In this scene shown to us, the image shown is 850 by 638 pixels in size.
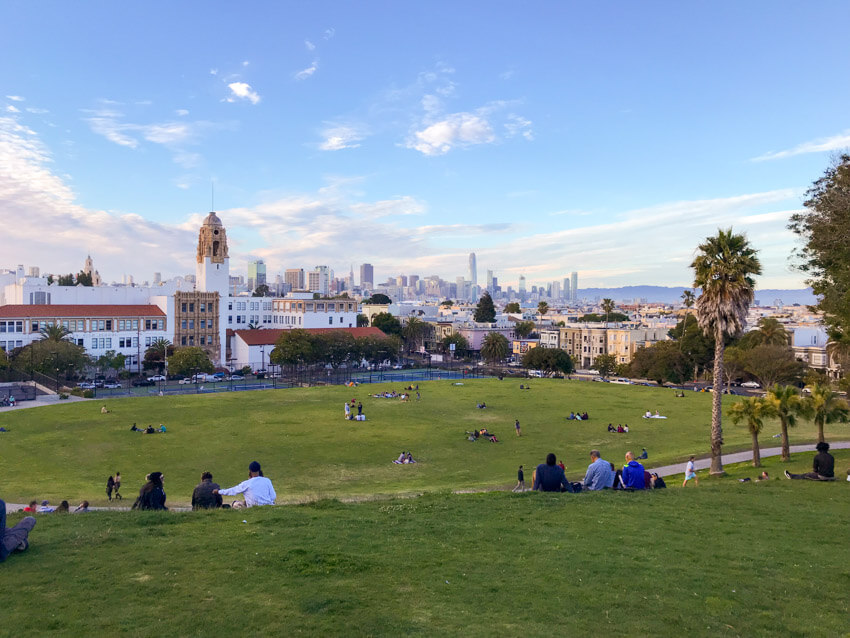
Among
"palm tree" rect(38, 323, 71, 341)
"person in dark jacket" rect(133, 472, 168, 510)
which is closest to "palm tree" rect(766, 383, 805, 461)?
"person in dark jacket" rect(133, 472, 168, 510)

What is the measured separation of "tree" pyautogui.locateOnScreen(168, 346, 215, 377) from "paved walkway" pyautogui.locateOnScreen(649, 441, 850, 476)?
64588 mm

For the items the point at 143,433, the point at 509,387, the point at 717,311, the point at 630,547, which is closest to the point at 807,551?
the point at 630,547

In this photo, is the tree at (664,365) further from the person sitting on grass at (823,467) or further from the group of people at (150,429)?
the person sitting on grass at (823,467)

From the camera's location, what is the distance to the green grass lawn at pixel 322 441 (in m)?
27.7

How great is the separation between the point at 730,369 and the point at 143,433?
72.1 meters

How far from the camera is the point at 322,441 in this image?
37281 mm

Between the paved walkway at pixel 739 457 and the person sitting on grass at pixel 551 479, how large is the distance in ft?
46.6

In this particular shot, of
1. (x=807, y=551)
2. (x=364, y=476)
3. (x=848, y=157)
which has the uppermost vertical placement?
(x=848, y=157)

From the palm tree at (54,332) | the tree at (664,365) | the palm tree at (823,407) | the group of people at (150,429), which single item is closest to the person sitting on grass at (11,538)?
the palm tree at (823,407)

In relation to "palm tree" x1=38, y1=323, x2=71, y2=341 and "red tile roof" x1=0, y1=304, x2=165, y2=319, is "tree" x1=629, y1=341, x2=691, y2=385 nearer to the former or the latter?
"red tile roof" x1=0, y1=304, x2=165, y2=319

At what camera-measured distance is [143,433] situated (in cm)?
3884

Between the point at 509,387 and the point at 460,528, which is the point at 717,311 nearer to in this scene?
the point at 460,528

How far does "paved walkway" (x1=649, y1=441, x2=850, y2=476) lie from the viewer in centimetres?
2861

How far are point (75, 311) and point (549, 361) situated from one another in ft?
227
